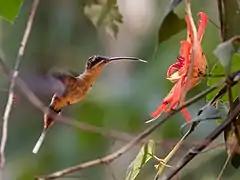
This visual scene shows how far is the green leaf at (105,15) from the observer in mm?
463

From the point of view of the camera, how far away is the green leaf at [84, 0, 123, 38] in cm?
46

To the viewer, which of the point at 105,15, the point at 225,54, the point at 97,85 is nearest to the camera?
the point at 225,54

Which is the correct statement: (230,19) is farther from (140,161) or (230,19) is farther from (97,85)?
(97,85)

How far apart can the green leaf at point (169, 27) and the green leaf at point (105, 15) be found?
6 centimetres

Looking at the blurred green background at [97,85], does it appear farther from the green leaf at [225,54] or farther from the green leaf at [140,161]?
the green leaf at [225,54]

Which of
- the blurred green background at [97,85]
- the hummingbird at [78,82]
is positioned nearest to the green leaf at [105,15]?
the hummingbird at [78,82]

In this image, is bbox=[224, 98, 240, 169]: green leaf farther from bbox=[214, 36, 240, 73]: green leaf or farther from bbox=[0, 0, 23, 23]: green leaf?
bbox=[0, 0, 23, 23]: green leaf

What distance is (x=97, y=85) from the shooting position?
143cm

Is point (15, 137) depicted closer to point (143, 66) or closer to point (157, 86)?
point (143, 66)

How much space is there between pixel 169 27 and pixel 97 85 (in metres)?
1.02

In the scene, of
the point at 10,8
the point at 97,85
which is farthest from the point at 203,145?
the point at 97,85

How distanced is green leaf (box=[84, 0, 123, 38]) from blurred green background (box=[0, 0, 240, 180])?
588mm

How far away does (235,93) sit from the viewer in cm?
52

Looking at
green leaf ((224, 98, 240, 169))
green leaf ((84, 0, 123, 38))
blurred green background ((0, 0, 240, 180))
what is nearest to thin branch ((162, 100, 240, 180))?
green leaf ((224, 98, 240, 169))
